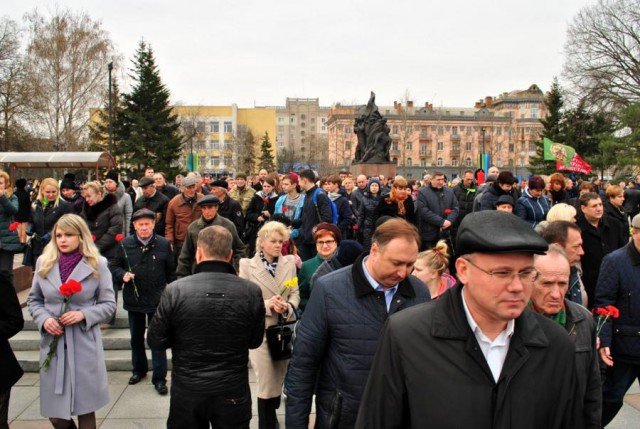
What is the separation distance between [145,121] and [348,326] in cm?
3932

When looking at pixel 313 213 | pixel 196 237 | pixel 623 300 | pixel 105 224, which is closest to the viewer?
pixel 623 300

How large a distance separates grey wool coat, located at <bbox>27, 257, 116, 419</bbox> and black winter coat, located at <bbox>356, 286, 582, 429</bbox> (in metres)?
2.99

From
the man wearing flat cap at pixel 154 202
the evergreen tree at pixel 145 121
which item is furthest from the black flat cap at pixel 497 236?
the evergreen tree at pixel 145 121

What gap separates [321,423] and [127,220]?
732 centimetres

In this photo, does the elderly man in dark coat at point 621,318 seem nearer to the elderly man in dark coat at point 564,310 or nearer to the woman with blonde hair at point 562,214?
the woman with blonde hair at point 562,214

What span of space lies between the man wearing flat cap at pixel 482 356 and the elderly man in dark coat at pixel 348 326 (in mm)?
978

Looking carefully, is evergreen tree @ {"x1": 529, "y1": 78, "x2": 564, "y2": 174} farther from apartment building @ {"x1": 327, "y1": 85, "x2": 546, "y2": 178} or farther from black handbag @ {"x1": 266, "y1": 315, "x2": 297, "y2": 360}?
apartment building @ {"x1": 327, "y1": 85, "x2": 546, "y2": 178}

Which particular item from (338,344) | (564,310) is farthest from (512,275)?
(338,344)

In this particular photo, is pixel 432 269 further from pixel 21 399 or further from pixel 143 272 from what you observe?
pixel 21 399

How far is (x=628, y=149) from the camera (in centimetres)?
2447

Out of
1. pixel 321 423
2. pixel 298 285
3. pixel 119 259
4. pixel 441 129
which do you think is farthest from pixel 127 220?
pixel 441 129

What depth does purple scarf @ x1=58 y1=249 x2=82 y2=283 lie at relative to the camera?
13.9 ft

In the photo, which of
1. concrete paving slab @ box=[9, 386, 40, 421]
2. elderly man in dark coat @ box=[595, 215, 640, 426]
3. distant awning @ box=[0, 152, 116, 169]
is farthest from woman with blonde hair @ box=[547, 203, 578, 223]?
distant awning @ box=[0, 152, 116, 169]

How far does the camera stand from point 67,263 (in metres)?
4.26
